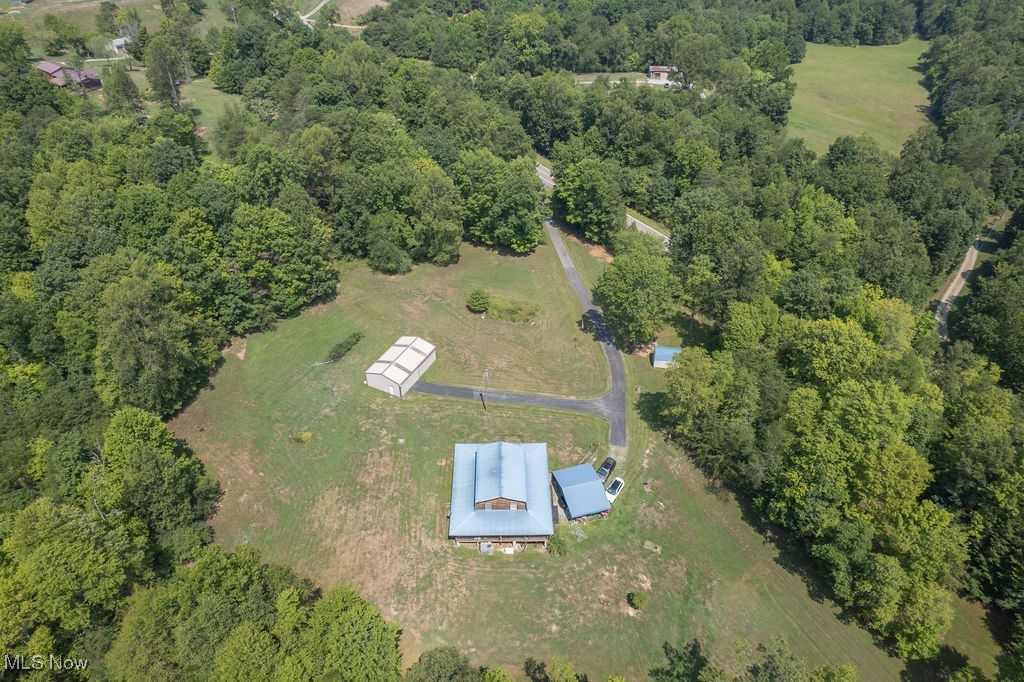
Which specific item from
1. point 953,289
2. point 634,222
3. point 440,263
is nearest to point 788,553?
point 440,263

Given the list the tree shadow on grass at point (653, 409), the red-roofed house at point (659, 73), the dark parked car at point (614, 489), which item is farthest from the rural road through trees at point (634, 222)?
the red-roofed house at point (659, 73)

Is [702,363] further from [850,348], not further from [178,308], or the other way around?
[178,308]

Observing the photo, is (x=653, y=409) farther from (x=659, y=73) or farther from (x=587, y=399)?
(x=659, y=73)

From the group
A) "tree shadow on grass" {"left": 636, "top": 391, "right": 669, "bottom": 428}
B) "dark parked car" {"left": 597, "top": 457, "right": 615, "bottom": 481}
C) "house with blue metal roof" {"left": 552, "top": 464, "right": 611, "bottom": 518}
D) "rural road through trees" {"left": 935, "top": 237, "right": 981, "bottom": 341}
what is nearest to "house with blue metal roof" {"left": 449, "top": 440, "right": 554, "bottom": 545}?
"house with blue metal roof" {"left": 552, "top": 464, "right": 611, "bottom": 518}

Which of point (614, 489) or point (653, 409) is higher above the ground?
point (614, 489)
